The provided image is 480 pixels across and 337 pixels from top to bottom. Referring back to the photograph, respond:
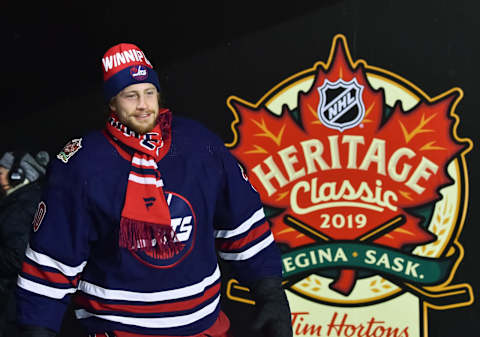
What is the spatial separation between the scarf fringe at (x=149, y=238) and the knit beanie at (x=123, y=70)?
1.34 ft

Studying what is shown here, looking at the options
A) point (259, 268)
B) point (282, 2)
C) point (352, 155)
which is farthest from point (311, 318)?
point (282, 2)

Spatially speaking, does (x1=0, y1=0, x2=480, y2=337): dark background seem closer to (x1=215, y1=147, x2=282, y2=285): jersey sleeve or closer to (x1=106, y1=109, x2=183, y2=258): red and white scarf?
(x1=215, y1=147, x2=282, y2=285): jersey sleeve

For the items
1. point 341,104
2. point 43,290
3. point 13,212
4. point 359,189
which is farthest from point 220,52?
point 43,290

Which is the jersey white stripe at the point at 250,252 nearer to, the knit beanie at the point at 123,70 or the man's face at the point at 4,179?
the knit beanie at the point at 123,70

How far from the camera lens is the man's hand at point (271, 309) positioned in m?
1.91

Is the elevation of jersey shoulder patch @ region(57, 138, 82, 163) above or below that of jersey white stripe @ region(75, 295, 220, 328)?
above

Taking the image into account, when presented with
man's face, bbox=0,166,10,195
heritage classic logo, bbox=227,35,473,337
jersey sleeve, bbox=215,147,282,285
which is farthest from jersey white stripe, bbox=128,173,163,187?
man's face, bbox=0,166,10,195

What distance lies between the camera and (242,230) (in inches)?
79.0

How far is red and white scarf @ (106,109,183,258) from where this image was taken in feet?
5.87

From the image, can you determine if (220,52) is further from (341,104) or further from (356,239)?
(356,239)

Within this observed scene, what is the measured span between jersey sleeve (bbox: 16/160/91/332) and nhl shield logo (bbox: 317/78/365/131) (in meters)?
1.43

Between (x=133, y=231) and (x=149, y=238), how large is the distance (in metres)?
0.06

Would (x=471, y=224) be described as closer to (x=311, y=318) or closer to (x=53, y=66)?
(x=311, y=318)

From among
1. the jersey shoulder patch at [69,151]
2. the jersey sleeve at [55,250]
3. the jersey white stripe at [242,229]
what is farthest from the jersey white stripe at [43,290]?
the jersey white stripe at [242,229]
